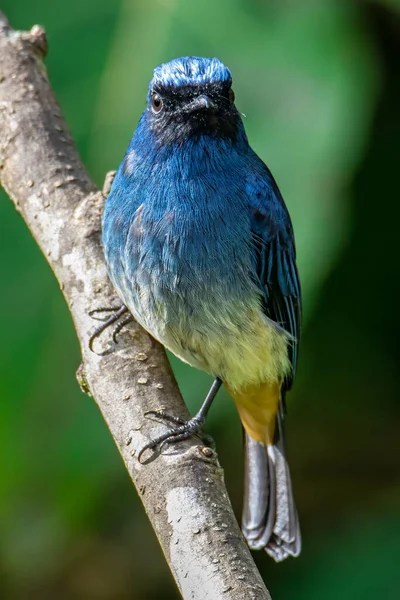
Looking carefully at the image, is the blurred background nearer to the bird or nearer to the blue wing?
the blue wing

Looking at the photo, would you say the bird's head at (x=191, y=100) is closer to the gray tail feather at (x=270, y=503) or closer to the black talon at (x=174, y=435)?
the black talon at (x=174, y=435)

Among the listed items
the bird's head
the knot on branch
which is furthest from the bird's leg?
the knot on branch

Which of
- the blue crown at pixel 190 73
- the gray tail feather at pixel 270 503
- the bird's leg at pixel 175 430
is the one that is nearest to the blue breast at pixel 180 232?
the blue crown at pixel 190 73

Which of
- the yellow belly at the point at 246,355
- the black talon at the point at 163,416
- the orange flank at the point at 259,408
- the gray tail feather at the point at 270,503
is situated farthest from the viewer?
the gray tail feather at the point at 270,503

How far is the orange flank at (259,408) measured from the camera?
3.96 metres

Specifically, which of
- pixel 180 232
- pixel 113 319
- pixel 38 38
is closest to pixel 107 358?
pixel 113 319

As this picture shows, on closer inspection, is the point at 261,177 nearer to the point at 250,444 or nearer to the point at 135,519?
the point at 250,444

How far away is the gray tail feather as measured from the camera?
4164mm

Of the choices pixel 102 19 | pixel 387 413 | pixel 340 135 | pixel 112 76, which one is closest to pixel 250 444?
pixel 387 413

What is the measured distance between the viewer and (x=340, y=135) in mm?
4059

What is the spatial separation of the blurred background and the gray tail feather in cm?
25

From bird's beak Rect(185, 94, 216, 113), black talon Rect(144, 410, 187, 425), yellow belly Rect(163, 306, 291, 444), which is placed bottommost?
black talon Rect(144, 410, 187, 425)

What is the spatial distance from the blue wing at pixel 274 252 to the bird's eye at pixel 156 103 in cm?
41

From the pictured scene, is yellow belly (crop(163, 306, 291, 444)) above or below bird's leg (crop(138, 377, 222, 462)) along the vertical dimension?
above
